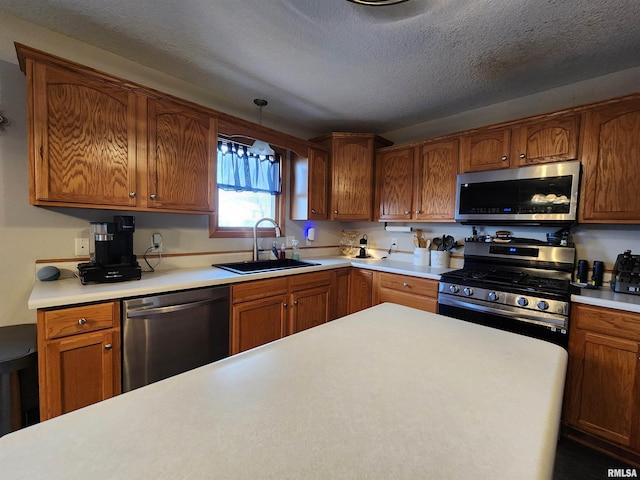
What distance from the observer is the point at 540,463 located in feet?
1.50

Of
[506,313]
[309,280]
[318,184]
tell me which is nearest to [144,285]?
[309,280]

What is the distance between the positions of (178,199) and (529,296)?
8.18 ft

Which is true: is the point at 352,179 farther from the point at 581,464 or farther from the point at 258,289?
the point at 581,464

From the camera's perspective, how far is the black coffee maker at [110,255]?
169cm

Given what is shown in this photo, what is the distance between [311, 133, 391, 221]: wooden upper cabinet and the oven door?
1288 mm

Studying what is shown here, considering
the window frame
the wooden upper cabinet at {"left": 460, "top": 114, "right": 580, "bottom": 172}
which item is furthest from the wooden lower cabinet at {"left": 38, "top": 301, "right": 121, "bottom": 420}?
the wooden upper cabinet at {"left": 460, "top": 114, "right": 580, "bottom": 172}

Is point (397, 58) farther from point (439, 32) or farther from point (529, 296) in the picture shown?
point (529, 296)

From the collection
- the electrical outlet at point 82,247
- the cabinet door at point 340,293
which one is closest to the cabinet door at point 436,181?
the cabinet door at point 340,293

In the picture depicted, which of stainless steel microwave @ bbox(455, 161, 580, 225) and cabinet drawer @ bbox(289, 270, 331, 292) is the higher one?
stainless steel microwave @ bbox(455, 161, 580, 225)

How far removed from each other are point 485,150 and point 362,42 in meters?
1.37

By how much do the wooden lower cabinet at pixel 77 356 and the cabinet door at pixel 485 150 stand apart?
2769 millimetres

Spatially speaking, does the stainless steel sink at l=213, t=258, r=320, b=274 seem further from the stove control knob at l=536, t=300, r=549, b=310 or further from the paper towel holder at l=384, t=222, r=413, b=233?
the stove control knob at l=536, t=300, r=549, b=310

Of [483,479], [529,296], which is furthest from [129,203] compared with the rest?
[529,296]

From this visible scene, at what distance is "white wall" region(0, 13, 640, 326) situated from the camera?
66.7 inches
